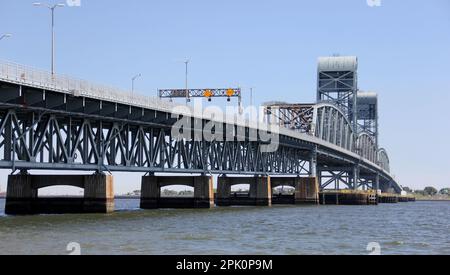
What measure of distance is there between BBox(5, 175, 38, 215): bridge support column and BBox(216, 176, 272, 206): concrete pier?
6071 cm

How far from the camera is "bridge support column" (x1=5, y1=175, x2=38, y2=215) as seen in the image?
8828 centimetres

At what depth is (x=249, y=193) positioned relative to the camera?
14550cm

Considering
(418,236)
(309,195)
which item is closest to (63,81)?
(418,236)

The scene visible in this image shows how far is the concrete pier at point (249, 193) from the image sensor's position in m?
143

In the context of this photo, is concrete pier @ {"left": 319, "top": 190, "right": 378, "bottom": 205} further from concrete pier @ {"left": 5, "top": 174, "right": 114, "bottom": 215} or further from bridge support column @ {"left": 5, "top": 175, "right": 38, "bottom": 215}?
bridge support column @ {"left": 5, "top": 175, "right": 38, "bottom": 215}

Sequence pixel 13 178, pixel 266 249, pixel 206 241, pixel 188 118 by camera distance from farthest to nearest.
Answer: pixel 188 118 < pixel 13 178 < pixel 206 241 < pixel 266 249

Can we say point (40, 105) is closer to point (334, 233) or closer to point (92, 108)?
point (92, 108)

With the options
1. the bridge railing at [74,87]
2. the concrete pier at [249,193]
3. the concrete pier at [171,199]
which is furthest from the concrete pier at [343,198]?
the bridge railing at [74,87]

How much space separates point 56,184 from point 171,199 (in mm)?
30951

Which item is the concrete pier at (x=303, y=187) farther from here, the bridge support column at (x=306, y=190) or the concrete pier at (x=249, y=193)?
the concrete pier at (x=249, y=193)

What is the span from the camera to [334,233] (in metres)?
60.7

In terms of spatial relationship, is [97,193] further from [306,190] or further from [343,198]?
[343,198]

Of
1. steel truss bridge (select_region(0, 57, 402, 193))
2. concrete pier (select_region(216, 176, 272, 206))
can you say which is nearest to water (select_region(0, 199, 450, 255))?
steel truss bridge (select_region(0, 57, 402, 193))

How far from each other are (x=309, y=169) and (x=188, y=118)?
63.8 m
